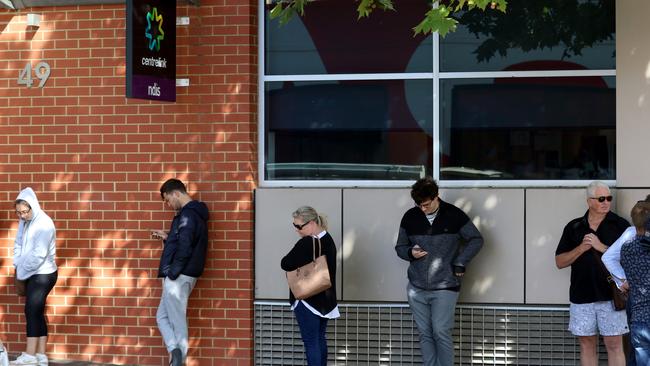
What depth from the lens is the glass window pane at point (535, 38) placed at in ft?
30.6

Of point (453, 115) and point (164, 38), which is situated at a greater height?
point (164, 38)

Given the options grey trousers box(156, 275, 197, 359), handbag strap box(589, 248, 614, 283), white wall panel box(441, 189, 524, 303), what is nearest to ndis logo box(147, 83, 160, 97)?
grey trousers box(156, 275, 197, 359)

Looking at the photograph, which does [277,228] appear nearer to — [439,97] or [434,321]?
[434,321]

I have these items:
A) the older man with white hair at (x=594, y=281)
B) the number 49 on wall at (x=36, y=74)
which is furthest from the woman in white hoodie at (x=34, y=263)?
the older man with white hair at (x=594, y=281)

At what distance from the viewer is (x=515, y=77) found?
9.45 meters

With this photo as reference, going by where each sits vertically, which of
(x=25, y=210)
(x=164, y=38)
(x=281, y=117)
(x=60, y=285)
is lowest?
(x=60, y=285)

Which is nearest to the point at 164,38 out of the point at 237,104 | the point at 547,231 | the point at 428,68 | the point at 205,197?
the point at 237,104

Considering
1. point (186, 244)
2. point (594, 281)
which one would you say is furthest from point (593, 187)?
point (186, 244)

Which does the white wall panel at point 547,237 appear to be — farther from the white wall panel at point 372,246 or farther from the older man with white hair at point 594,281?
the white wall panel at point 372,246

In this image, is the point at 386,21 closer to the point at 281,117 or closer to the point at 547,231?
the point at 281,117

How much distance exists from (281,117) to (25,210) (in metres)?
2.42

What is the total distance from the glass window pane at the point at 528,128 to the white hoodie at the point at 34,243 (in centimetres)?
353

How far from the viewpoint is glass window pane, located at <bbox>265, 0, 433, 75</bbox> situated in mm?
9648

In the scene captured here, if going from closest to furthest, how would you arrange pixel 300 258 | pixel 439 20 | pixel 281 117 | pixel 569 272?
1. pixel 439 20
2. pixel 300 258
3. pixel 569 272
4. pixel 281 117
